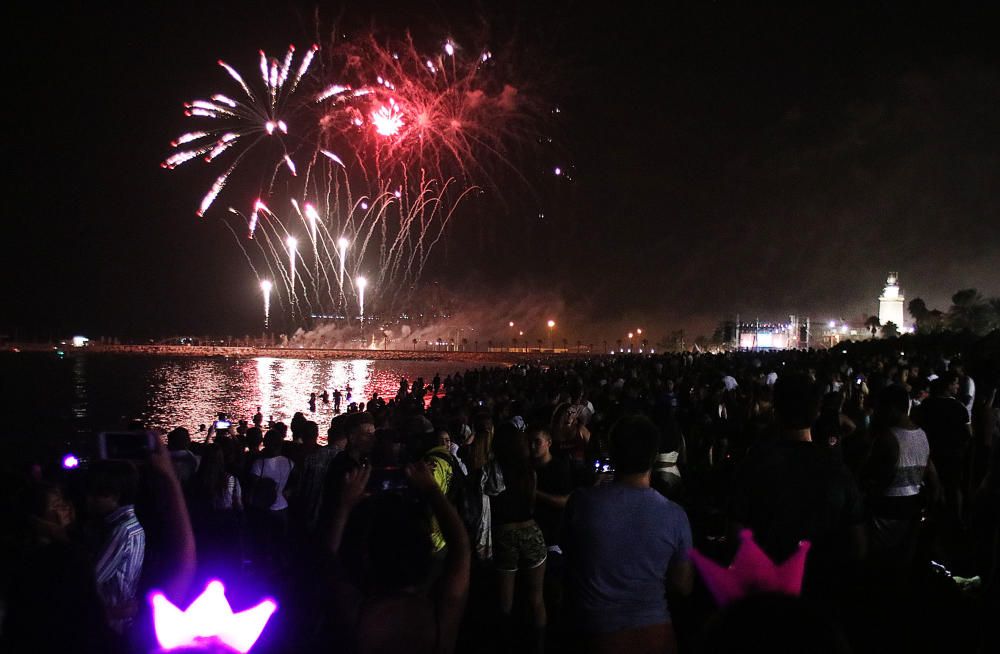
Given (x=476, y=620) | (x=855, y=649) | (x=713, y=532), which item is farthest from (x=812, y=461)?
(x=713, y=532)

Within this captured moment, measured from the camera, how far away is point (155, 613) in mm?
2506

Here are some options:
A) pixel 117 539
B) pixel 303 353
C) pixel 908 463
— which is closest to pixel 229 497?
pixel 117 539

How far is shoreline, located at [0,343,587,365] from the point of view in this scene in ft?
376

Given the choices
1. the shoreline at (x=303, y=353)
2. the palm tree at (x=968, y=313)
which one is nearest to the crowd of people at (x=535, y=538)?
the palm tree at (x=968, y=313)

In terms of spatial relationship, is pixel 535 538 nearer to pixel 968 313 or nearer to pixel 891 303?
pixel 968 313

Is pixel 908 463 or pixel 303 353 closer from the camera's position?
pixel 908 463

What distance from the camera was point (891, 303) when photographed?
9775 centimetres

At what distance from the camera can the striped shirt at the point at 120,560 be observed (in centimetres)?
346

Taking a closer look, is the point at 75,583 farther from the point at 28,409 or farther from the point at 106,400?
the point at 106,400

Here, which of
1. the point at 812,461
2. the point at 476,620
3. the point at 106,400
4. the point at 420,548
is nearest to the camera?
the point at 420,548

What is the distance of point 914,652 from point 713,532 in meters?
2.99

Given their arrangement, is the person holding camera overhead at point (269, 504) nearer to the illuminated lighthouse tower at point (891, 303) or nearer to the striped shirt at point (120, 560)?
the striped shirt at point (120, 560)

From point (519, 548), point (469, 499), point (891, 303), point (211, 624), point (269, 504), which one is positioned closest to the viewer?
point (211, 624)

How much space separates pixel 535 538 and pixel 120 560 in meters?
2.57
